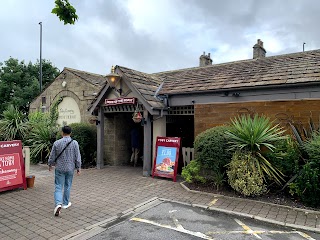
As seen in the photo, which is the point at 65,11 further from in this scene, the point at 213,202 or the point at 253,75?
the point at 253,75

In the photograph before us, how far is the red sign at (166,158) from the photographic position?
8.27 m

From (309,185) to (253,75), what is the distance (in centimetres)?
425

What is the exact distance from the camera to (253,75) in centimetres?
869

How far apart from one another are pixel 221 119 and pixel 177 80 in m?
3.04

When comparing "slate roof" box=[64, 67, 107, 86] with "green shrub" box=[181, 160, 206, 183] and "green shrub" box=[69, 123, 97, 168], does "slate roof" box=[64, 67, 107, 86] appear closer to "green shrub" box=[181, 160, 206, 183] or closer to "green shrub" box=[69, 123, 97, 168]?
"green shrub" box=[69, 123, 97, 168]

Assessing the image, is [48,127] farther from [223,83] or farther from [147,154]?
[223,83]

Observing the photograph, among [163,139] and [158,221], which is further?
[163,139]

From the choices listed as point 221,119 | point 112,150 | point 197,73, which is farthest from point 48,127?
point 221,119

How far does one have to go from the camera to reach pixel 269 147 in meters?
6.38

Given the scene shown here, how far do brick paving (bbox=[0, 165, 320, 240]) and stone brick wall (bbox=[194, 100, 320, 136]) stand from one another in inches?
92.5

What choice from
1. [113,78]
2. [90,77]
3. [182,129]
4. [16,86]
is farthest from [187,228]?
[16,86]

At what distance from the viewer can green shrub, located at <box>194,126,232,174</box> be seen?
676 cm

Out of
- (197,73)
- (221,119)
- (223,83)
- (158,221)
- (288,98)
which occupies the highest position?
(197,73)

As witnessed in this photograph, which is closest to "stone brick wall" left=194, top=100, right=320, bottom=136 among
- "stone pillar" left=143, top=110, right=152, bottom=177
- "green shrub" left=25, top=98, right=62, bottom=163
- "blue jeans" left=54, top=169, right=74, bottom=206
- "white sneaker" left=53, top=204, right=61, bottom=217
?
"stone pillar" left=143, top=110, right=152, bottom=177
